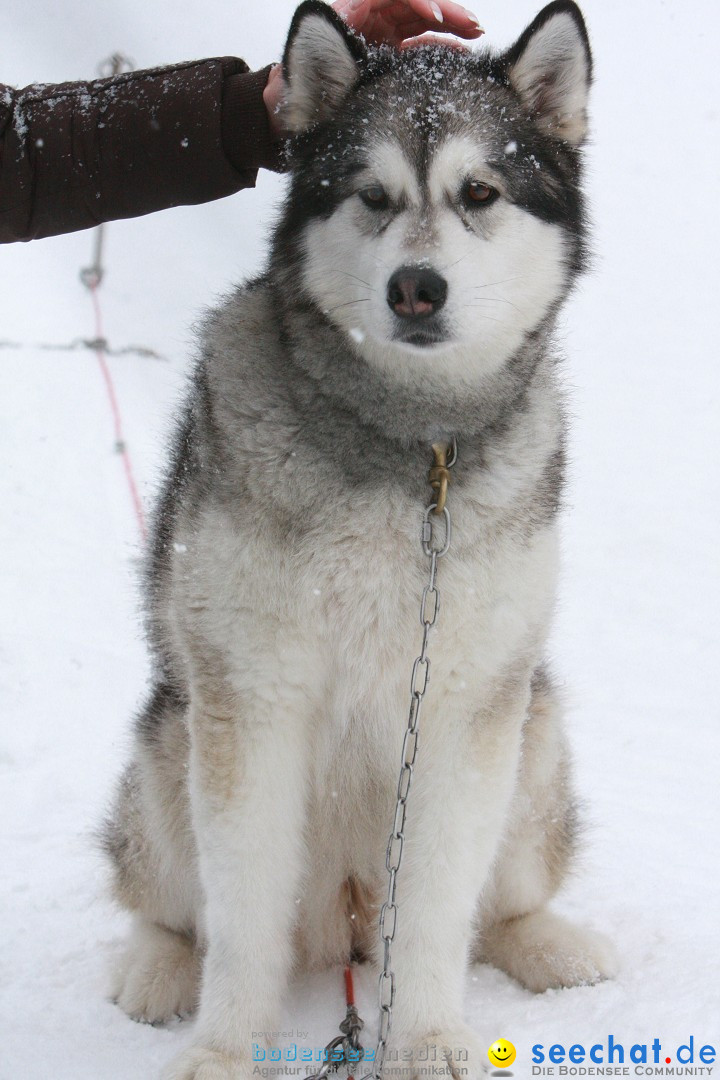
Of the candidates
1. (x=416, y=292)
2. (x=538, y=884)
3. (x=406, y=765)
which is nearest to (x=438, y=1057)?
(x=406, y=765)

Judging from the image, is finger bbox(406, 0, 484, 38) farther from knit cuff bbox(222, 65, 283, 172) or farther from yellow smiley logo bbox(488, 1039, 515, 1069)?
yellow smiley logo bbox(488, 1039, 515, 1069)

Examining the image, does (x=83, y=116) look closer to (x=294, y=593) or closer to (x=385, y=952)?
(x=294, y=593)

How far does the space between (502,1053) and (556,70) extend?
7.61 feet

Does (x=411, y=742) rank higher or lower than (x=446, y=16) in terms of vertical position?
lower

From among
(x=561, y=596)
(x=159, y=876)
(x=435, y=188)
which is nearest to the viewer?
(x=435, y=188)

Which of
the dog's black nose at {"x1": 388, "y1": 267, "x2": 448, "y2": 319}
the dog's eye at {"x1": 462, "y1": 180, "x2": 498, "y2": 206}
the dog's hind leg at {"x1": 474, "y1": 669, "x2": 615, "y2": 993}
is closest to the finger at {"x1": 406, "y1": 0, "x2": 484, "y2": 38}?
the dog's eye at {"x1": 462, "y1": 180, "x2": 498, "y2": 206}

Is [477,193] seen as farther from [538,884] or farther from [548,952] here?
[548,952]

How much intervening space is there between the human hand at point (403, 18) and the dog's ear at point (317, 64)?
381 mm

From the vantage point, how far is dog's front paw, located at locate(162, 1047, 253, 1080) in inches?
86.1

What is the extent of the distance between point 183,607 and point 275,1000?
937 millimetres

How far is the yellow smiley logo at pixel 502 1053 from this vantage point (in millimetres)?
2309

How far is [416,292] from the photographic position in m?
2.18

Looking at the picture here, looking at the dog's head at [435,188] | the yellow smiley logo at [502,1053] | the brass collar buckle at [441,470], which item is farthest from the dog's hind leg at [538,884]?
the dog's head at [435,188]

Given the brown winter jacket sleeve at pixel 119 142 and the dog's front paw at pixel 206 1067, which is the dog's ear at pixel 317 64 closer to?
the brown winter jacket sleeve at pixel 119 142
